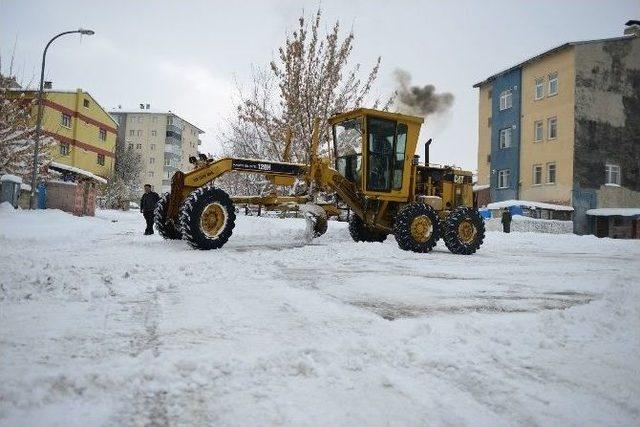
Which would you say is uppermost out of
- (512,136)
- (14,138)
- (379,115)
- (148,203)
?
(512,136)

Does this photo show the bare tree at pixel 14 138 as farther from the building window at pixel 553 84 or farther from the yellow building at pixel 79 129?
the building window at pixel 553 84

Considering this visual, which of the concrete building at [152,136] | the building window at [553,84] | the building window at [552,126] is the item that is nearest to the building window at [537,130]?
the building window at [552,126]

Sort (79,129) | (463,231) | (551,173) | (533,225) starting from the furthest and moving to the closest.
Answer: (79,129) < (551,173) < (533,225) < (463,231)

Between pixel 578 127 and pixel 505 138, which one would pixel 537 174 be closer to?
pixel 578 127

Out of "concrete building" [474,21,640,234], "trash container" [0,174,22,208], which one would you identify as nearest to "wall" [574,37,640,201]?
"concrete building" [474,21,640,234]

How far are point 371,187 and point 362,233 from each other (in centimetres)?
159

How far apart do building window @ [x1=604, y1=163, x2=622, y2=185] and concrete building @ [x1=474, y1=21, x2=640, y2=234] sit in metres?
0.06

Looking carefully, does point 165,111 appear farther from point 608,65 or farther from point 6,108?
point 608,65

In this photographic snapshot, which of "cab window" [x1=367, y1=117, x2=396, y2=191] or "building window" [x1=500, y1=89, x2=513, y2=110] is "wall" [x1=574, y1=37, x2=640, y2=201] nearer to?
"building window" [x1=500, y1=89, x2=513, y2=110]

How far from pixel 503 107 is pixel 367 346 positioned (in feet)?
111

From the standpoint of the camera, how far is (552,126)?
94.3ft

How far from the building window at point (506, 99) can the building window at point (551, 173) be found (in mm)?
5689

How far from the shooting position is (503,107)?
32500 millimetres

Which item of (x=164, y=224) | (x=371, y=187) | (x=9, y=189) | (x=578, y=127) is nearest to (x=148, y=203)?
(x=164, y=224)
